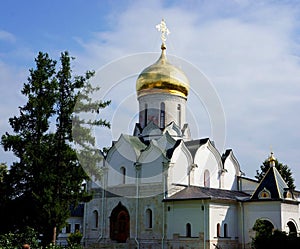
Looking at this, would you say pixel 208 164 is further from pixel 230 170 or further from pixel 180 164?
pixel 180 164

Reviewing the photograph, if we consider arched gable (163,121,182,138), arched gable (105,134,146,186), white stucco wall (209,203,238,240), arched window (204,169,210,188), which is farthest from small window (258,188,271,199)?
arched gable (105,134,146,186)

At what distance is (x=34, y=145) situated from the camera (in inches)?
672

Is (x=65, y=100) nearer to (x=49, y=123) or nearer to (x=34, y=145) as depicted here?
(x=49, y=123)

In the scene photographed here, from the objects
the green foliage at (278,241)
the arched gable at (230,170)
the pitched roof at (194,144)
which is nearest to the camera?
the green foliage at (278,241)

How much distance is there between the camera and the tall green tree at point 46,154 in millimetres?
16625

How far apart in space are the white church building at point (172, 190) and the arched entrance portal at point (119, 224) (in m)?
0.04

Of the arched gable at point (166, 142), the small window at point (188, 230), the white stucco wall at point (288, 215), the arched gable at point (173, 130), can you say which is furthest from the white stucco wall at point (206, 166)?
the white stucco wall at point (288, 215)

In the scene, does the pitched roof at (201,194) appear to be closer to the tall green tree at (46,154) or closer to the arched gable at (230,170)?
the arched gable at (230,170)

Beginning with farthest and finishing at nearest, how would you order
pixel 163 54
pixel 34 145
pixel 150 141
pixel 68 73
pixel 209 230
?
1. pixel 163 54
2. pixel 150 141
3. pixel 209 230
4. pixel 68 73
5. pixel 34 145

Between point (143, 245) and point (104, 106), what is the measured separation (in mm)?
9451

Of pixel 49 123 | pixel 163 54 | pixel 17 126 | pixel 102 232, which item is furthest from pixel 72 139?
pixel 163 54

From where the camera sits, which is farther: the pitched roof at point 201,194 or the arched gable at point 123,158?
the arched gable at point 123,158

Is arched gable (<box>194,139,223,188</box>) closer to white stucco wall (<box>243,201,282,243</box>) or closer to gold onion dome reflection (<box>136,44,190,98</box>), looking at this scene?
white stucco wall (<box>243,201,282,243</box>)

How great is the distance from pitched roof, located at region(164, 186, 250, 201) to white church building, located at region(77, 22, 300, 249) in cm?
5
